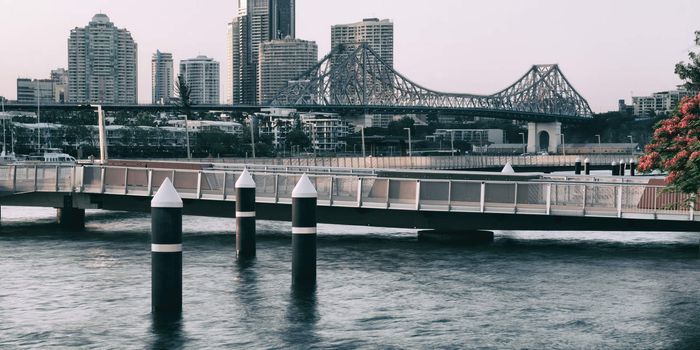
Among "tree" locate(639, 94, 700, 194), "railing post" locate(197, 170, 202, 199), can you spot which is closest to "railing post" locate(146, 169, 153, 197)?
"railing post" locate(197, 170, 202, 199)

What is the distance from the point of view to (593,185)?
43406 millimetres

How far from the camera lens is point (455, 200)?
44250 millimetres

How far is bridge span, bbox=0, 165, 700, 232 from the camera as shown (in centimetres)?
4278

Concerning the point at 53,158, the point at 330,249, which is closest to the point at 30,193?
the point at 330,249

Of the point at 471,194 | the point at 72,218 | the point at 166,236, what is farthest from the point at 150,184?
the point at 166,236

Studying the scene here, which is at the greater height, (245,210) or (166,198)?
(166,198)

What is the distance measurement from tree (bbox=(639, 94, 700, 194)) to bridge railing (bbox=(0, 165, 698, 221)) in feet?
2.75

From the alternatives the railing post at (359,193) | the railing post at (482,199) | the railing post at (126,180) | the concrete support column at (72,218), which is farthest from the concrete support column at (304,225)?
the concrete support column at (72,218)

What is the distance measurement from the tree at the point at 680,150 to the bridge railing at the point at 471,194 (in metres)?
0.84

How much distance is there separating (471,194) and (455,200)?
26.9 inches

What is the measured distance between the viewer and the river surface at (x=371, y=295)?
2872 cm

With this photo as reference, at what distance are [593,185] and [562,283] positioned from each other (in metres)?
7.36

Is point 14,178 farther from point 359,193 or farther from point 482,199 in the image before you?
point 482,199

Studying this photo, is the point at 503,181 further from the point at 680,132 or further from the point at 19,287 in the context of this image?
the point at 19,287
